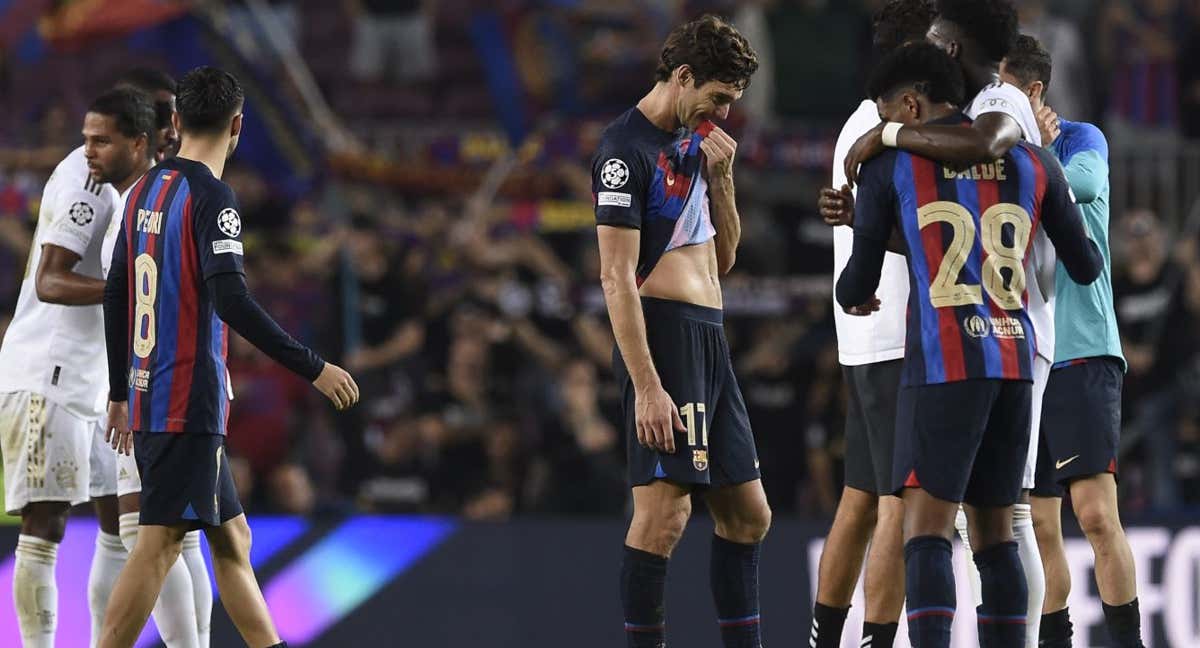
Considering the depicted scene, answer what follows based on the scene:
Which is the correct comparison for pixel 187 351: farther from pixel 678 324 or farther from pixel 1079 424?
pixel 1079 424

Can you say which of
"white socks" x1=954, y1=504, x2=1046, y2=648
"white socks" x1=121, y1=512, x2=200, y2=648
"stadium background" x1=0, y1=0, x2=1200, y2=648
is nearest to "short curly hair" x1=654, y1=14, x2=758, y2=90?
"white socks" x1=954, y1=504, x2=1046, y2=648

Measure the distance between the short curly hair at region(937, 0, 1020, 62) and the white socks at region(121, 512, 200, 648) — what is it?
3.29 metres

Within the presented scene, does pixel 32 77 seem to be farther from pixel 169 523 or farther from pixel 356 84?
pixel 169 523

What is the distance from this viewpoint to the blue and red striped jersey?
16.9 feet

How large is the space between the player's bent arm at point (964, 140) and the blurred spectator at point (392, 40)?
856 centimetres

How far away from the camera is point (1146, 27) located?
40.7 feet

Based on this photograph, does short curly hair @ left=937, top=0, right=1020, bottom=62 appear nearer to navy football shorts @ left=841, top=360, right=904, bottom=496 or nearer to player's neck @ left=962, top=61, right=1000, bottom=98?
player's neck @ left=962, top=61, right=1000, bottom=98

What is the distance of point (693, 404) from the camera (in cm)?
570

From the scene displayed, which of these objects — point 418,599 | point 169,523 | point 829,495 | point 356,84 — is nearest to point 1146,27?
point 829,495

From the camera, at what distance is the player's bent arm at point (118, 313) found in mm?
5871

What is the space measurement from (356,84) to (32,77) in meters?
A: 2.46

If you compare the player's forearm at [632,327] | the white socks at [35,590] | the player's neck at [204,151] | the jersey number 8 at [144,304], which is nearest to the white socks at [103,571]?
the white socks at [35,590]

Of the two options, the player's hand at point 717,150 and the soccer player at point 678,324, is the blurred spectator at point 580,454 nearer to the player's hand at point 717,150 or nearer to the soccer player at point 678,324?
the soccer player at point 678,324

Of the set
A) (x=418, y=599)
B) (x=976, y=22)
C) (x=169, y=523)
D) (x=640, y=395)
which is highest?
(x=976, y=22)
